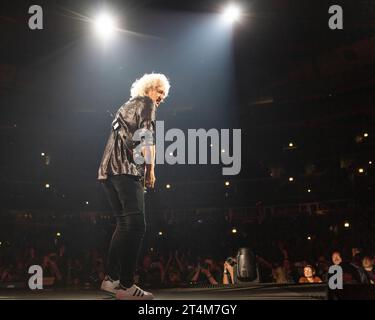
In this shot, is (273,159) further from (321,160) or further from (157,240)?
(157,240)

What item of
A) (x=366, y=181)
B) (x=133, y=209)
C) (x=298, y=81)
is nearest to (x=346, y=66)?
(x=298, y=81)

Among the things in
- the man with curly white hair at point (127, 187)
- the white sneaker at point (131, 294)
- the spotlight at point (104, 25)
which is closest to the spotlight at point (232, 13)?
the spotlight at point (104, 25)

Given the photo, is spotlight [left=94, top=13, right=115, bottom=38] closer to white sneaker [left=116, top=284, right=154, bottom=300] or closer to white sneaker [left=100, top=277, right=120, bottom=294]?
white sneaker [left=100, top=277, right=120, bottom=294]

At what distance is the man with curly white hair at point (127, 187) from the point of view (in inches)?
120

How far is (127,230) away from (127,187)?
265mm

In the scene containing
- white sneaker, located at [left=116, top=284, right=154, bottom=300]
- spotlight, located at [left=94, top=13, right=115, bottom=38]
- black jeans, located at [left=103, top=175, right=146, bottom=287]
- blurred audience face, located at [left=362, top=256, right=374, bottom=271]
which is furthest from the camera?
spotlight, located at [left=94, top=13, right=115, bottom=38]

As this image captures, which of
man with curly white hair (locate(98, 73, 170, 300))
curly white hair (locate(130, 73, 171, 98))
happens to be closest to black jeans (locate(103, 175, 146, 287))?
man with curly white hair (locate(98, 73, 170, 300))

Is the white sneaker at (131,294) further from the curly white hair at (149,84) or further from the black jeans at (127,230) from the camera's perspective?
the curly white hair at (149,84)

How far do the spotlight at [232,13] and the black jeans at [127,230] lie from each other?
15.2ft

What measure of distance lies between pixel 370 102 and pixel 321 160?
2331 mm

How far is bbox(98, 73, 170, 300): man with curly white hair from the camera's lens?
304cm

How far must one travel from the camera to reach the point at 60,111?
1138cm

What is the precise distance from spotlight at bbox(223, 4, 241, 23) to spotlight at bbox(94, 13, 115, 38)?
1636 millimetres
